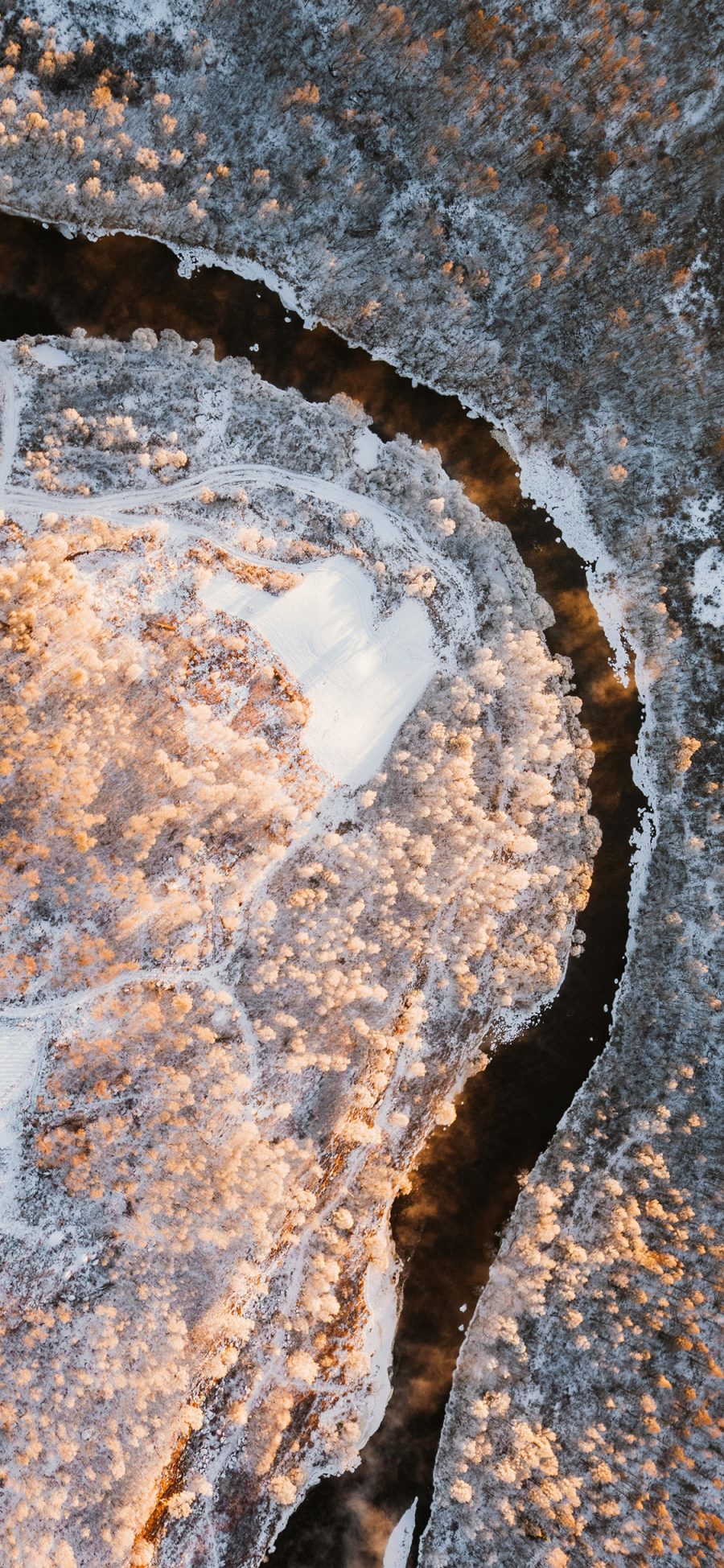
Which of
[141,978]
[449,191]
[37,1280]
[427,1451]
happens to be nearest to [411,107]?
[449,191]

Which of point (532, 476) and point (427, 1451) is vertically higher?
point (532, 476)

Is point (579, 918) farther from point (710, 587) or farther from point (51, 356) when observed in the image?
point (51, 356)

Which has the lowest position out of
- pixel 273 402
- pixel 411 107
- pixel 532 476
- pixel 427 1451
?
pixel 427 1451

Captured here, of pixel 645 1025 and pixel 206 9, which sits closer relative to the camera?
pixel 206 9

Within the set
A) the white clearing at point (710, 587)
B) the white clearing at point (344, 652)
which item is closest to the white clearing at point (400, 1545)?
the white clearing at point (344, 652)

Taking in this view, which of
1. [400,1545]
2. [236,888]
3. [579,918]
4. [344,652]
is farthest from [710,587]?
[400,1545]

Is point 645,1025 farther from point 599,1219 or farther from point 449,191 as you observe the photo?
point 449,191

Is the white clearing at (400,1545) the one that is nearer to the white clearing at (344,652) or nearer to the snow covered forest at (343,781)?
the snow covered forest at (343,781)
